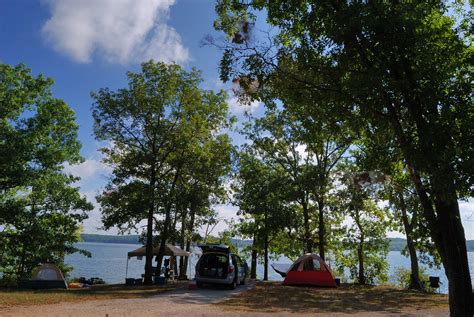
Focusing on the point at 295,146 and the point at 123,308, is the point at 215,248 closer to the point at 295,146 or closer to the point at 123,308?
the point at 123,308

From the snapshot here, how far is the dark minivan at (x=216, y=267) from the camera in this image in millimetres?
17484

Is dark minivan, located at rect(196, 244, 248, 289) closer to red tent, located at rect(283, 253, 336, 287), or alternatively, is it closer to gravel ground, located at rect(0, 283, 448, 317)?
gravel ground, located at rect(0, 283, 448, 317)

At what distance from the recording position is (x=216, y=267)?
1798 cm

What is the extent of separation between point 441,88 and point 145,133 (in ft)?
52.3

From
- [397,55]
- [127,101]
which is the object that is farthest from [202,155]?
[397,55]

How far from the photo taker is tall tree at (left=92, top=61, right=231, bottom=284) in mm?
20766

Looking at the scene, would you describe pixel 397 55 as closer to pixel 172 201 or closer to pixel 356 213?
pixel 172 201

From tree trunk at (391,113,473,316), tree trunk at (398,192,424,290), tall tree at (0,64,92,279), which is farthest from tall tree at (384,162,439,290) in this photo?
tall tree at (0,64,92,279)

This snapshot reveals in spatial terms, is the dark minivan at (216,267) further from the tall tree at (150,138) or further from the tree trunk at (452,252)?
the tree trunk at (452,252)

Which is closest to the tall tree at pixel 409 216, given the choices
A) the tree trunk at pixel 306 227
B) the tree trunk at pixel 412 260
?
the tree trunk at pixel 412 260

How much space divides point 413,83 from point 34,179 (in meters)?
19.2

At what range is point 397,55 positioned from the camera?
29.2ft

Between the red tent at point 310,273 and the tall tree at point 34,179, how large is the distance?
1124cm

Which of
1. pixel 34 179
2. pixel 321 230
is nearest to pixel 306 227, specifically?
pixel 321 230
